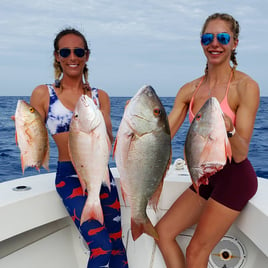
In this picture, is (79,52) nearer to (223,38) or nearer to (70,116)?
(70,116)

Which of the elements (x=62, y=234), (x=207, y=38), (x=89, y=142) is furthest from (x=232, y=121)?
(x=62, y=234)

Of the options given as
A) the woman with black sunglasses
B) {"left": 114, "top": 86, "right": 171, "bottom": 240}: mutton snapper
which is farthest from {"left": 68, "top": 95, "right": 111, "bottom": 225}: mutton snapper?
the woman with black sunglasses

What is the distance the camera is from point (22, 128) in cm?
223

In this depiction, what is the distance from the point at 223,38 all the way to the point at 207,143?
Result: 859mm

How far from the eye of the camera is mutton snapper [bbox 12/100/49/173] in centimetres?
222

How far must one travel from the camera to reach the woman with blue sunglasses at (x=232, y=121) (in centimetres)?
253

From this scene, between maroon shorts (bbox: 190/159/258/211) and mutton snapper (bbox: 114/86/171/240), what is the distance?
0.66 meters

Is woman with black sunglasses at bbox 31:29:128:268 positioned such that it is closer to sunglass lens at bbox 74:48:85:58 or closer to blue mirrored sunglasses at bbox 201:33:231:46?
sunglass lens at bbox 74:48:85:58

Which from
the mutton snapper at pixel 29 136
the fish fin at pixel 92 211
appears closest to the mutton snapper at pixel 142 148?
the fish fin at pixel 92 211

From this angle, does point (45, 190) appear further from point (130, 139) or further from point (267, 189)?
point (267, 189)

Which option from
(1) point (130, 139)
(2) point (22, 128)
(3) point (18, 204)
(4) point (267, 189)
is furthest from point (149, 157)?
(4) point (267, 189)

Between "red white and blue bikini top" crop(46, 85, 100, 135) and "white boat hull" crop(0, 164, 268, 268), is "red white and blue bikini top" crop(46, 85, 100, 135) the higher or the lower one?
the higher one

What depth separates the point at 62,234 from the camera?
3.42 metres

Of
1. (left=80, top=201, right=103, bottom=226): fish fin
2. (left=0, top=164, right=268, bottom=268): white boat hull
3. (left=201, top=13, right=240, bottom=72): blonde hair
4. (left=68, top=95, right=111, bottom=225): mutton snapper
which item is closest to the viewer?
(left=68, top=95, right=111, bottom=225): mutton snapper
